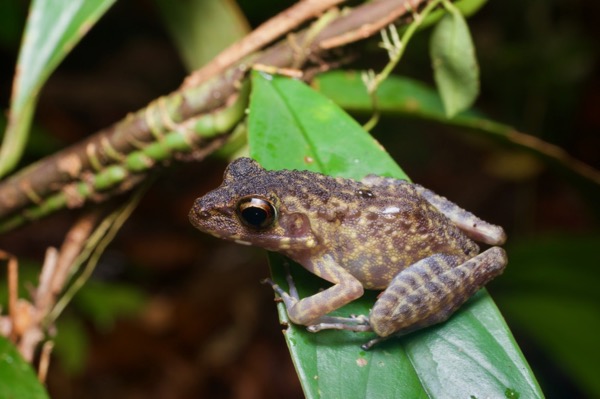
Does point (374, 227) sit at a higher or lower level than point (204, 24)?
lower

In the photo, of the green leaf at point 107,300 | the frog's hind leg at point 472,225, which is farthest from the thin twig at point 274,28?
the green leaf at point 107,300

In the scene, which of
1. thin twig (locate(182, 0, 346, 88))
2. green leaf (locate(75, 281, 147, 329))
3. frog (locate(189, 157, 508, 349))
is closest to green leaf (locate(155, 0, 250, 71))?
thin twig (locate(182, 0, 346, 88))

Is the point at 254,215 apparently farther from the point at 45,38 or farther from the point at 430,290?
the point at 45,38

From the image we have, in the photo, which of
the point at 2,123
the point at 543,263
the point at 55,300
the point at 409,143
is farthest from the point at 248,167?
the point at 409,143

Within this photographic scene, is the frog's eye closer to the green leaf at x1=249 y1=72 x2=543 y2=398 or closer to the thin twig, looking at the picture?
the green leaf at x1=249 y1=72 x2=543 y2=398

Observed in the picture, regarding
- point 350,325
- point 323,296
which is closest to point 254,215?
point 323,296

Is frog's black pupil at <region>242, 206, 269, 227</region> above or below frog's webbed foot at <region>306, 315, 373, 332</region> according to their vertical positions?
above

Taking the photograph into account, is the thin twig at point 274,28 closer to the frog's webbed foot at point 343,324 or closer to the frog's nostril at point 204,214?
the frog's nostril at point 204,214
